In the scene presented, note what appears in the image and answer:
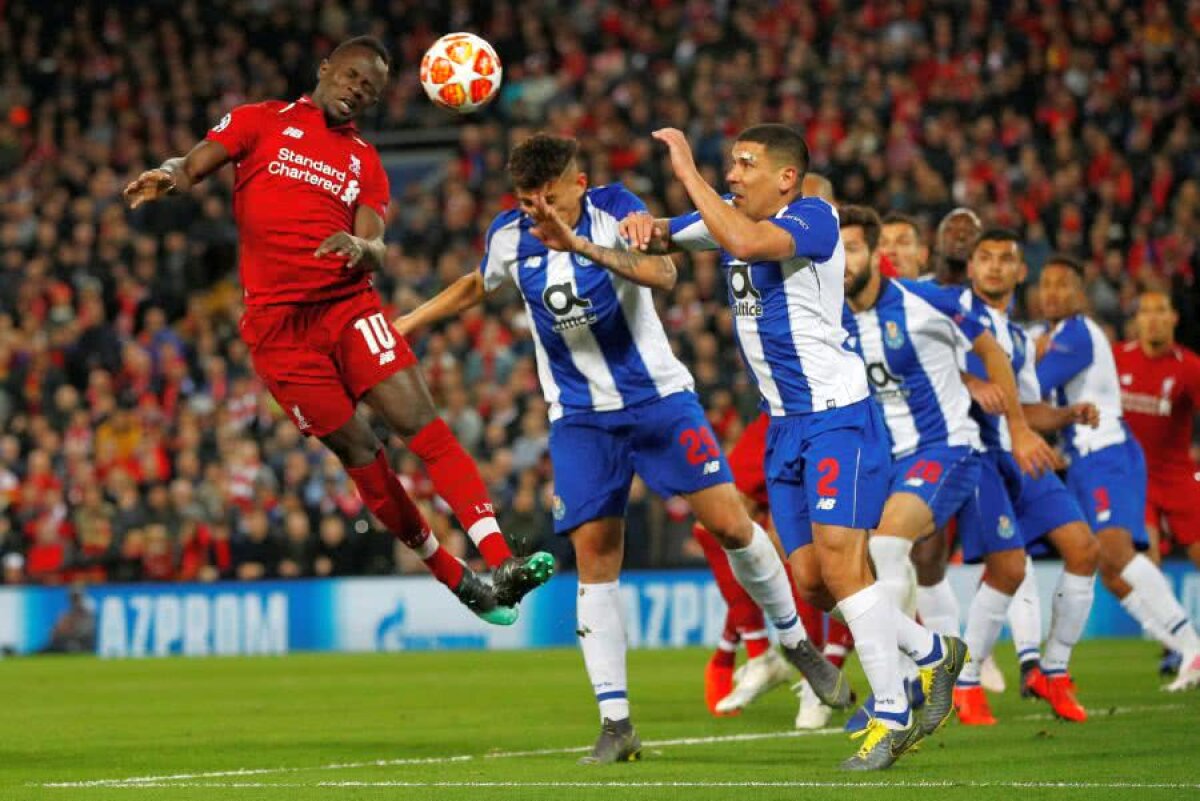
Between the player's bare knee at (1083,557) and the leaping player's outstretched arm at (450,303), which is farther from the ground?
the leaping player's outstretched arm at (450,303)

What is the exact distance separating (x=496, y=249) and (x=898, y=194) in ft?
39.2

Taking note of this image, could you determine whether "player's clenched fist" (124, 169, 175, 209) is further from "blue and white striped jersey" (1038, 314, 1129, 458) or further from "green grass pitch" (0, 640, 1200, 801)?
"blue and white striped jersey" (1038, 314, 1129, 458)

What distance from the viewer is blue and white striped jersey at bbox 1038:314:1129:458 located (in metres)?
12.2

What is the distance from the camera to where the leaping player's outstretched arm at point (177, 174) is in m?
8.54

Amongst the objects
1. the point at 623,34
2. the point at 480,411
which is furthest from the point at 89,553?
the point at 623,34

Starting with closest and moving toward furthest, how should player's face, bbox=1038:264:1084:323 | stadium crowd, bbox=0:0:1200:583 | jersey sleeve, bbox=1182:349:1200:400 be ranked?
player's face, bbox=1038:264:1084:323
jersey sleeve, bbox=1182:349:1200:400
stadium crowd, bbox=0:0:1200:583

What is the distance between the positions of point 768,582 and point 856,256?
1.66 metres

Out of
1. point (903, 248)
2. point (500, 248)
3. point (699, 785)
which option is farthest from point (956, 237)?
point (699, 785)

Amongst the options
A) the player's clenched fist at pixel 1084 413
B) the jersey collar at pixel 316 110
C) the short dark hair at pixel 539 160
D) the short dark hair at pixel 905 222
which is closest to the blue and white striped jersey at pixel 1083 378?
the player's clenched fist at pixel 1084 413

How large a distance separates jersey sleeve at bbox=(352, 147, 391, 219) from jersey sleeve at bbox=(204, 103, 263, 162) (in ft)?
1.77

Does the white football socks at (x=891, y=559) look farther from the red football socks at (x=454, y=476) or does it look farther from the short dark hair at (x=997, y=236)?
the short dark hair at (x=997, y=236)

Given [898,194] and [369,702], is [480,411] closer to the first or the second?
[898,194]

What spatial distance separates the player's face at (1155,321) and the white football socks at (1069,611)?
10.1 feet

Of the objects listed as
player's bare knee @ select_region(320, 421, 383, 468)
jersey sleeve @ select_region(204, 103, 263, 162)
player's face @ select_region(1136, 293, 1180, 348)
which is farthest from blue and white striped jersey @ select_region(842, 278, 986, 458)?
player's face @ select_region(1136, 293, 1180, 348)
